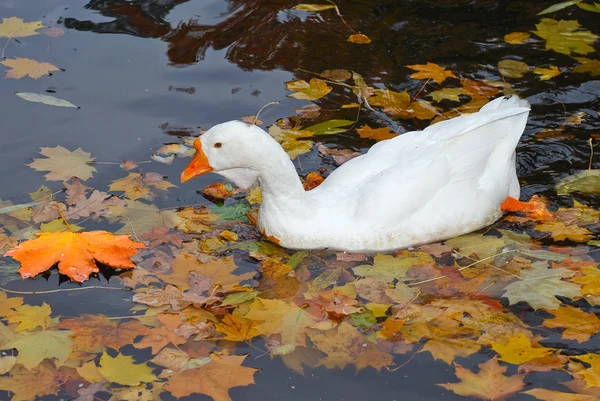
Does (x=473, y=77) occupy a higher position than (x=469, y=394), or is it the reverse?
(x=473, y=77)

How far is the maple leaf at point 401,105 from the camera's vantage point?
6.67m

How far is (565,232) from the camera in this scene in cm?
535

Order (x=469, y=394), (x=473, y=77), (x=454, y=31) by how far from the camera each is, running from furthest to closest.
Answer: (x=454, y=31)
(x=473, y=77)
(x=469, y=394)

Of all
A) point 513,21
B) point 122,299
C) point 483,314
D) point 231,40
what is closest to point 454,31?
point 513,21

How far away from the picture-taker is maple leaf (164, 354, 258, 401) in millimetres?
4196

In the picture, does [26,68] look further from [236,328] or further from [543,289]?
[543,289]

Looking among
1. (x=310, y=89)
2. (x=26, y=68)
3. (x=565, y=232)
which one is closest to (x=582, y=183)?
(x=565, y=232)

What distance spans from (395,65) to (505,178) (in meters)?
2.10

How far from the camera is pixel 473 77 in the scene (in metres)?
7.12

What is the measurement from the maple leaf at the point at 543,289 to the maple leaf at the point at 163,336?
191 centimetres

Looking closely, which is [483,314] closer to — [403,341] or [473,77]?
[403,341]

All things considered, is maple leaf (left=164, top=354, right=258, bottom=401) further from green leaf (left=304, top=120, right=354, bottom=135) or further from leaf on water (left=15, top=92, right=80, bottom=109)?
leaf on water (left=15, top=92, right=80, bottom=109)

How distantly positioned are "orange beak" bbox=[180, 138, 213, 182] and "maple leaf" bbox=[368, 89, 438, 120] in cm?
213

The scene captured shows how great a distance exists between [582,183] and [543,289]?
1.39 metres
